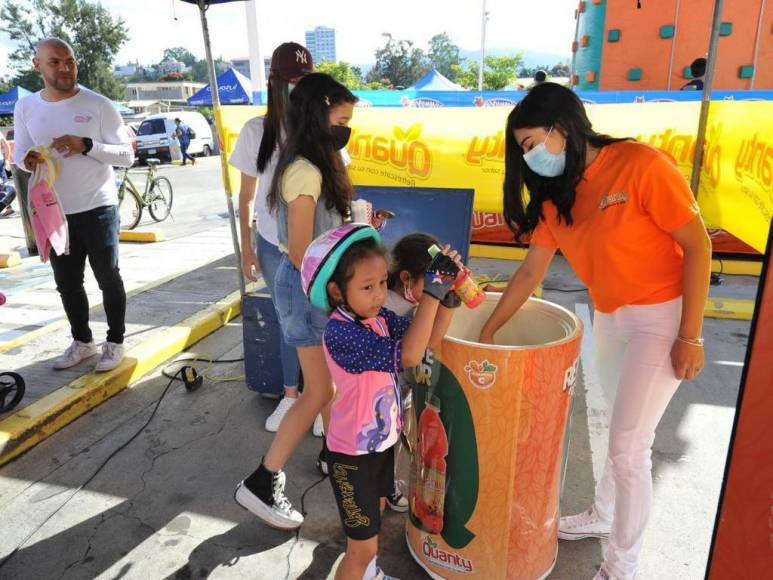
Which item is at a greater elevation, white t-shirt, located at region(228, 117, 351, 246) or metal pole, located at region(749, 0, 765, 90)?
metal pole, located at region(749, 0, 765, 90)

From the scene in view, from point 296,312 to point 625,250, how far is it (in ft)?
4.51

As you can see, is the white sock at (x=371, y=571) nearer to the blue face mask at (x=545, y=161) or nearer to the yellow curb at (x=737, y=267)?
the blue face mask at (x=545, y=161)

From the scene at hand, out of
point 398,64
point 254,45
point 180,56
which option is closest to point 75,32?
point 398,64

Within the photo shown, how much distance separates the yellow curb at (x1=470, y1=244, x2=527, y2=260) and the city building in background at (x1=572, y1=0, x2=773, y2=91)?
5140mm

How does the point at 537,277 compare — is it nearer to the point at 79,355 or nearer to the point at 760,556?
the point at 760,556

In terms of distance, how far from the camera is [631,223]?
5.86 ft

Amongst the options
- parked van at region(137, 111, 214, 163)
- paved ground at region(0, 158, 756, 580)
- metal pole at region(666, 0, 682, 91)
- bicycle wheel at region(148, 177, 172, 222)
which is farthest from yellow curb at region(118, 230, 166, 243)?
parked van at region(137, 111, 214, 163)

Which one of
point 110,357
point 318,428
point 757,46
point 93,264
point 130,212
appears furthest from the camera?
point 130,212

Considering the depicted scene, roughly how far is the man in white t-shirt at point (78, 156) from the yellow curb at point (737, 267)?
5.88 m

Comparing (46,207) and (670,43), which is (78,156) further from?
(670,43)

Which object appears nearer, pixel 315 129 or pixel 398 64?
pixel 315 129

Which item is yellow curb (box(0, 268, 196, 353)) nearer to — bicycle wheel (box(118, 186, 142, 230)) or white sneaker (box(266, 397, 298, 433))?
white sneaker (box(266, 397, 298, 433))

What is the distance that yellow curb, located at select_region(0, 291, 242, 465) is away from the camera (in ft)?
10.4

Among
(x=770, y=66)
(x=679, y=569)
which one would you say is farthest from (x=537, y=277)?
(x=770, y=66)
